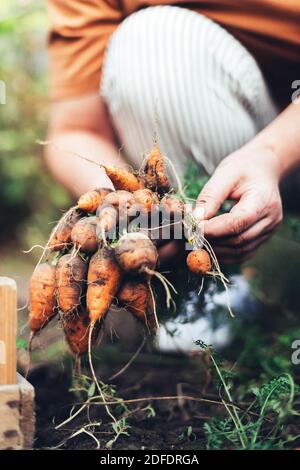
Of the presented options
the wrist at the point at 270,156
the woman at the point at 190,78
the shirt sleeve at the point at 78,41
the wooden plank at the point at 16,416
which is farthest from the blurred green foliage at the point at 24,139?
the wooden plank at the point at 16,416

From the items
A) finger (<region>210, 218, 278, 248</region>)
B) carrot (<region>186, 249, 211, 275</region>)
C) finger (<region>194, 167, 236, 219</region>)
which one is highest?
finger (<region>194, 167, 236, 219</region>)

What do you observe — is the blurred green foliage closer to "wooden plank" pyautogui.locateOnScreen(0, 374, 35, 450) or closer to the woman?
the woman

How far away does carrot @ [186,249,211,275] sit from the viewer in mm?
1161

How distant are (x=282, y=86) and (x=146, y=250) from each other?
82 centimetres

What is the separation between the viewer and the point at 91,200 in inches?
47.3

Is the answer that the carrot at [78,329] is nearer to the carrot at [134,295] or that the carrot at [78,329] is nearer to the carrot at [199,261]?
the carrot at [134,295]

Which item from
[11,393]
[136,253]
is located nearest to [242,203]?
[136,253]

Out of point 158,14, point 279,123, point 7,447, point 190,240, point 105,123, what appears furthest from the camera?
point 105,123

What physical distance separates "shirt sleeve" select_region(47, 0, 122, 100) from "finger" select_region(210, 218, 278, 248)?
2.61ft

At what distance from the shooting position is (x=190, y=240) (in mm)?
1193

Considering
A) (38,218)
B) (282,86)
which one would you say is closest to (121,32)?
(282,86)

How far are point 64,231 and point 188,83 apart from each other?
0.59 m

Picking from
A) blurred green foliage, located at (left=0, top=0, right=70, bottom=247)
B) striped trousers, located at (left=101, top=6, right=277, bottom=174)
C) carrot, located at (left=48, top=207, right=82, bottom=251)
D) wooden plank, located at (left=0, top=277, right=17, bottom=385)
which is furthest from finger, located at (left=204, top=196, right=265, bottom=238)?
blurred green foliage, located at (left=0, top=0, right=70, bottom=247)
